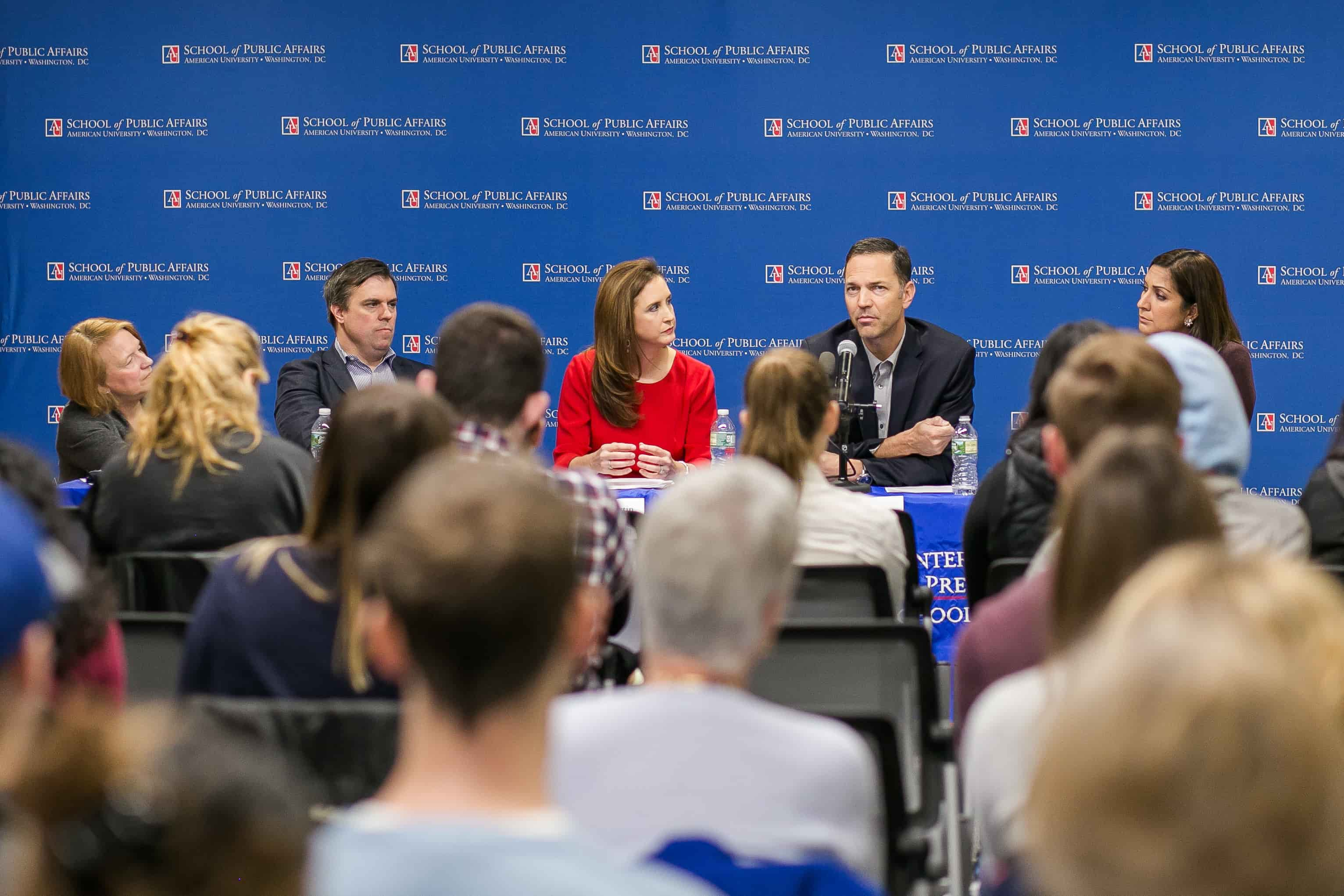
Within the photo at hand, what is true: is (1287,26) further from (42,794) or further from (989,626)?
(42,794)

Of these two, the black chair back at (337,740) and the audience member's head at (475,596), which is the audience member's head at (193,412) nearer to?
the black chair back at (337,740)

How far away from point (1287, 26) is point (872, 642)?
5276 mm

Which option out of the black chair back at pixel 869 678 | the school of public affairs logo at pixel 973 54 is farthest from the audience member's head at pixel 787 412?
the school of public affairs logo at pixel 973 54

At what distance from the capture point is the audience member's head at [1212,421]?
2391 millimetres

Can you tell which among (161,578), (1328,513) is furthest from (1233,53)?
(161,578)

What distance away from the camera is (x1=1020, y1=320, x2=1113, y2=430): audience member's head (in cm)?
285

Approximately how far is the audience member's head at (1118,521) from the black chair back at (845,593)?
1.05m

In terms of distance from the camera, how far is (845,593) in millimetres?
2629

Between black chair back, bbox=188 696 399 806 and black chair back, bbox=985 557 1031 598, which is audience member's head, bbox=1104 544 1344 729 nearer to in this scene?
black chair back, bbox=188 696 399 806

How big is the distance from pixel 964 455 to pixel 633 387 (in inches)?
47.3

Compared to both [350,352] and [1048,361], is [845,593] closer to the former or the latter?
[1048,361]

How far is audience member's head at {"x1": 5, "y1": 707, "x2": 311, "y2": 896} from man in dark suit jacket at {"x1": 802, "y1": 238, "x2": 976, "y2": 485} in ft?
13.9

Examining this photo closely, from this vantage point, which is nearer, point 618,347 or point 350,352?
point 618,347

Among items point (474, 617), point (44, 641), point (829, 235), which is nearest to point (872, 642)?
point (474, 617)
